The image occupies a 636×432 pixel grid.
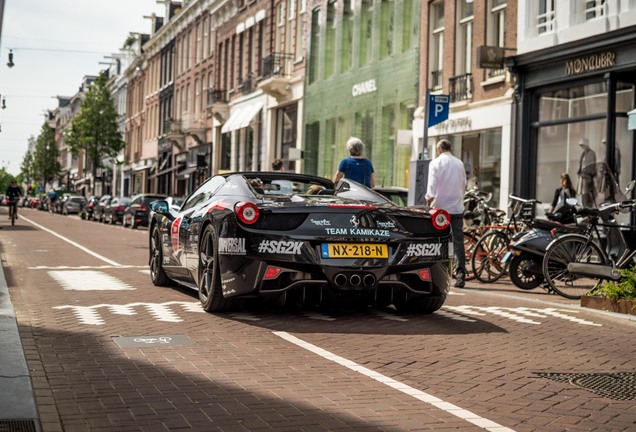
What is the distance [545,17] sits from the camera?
22516 mm

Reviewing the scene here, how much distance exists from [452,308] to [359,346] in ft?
9.88

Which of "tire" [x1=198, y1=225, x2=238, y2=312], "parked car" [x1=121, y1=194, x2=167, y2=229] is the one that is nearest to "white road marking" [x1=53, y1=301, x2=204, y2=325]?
"tire" [x1=198, y1=225, x2=238, y2=312]

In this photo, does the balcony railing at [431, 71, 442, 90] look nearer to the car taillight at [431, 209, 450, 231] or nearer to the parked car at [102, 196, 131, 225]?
the car taillight at [431, 209, 450, 231]

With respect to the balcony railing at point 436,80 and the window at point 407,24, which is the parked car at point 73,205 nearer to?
the window at point 407,24

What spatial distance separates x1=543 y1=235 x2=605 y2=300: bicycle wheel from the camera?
39.0 ft

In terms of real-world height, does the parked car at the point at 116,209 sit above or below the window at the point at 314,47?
below

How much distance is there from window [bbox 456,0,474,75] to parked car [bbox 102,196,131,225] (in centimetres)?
2405

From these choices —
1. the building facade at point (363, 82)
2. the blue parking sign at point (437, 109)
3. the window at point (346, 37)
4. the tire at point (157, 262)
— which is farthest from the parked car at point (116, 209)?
the tire at point (157, 262)

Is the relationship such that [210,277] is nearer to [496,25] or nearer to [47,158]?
[496,25]

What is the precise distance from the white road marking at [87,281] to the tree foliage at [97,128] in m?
67.0

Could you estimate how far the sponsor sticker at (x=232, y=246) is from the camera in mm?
8523

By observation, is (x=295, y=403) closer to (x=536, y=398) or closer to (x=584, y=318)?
(x=536, y=398)

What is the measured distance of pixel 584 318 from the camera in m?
9.78

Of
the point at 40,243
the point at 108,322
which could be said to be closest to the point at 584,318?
the point at 108,322
